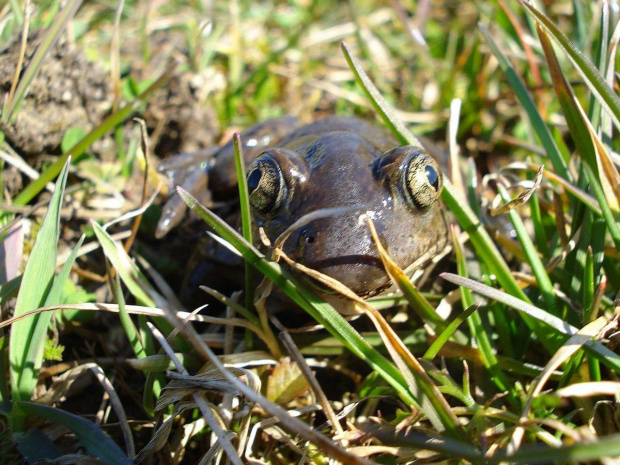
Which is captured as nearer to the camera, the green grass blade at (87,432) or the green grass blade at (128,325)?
the green grass blade at (87,432)

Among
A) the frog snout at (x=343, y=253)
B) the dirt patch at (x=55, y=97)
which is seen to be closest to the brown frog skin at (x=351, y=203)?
the frog snout at (x=343, y=253)

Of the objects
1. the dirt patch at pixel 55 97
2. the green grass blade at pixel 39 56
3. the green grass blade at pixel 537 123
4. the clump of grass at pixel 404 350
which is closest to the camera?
the clump of grass at pixel 404 350

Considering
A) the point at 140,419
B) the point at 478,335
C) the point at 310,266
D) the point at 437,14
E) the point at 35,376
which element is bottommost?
the point at 140,419

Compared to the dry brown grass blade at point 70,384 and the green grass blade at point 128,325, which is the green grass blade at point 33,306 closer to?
the dry brown grass blade at point 70,384

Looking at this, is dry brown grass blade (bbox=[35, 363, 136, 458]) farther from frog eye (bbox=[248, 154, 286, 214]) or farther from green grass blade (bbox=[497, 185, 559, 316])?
green grass blade (bbox=[497, 185, 559, 316])

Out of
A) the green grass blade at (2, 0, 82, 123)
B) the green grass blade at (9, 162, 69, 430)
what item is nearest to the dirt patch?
the green grass blade at (2, 0, 82, 123)

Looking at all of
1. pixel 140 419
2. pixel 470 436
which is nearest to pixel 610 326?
pixel 470 436

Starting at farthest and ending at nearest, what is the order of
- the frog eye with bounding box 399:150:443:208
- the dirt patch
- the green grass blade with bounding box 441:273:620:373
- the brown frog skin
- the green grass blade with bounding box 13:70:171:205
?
the dirt patch
the green grass blade with bounding box 13:70:171:205
the frog eye with bounding box 399:150:443:208
the brown frog skin
the green grass blade with bounding box 441:273:620:373

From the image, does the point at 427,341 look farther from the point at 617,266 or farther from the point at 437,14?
the point at 437,14
